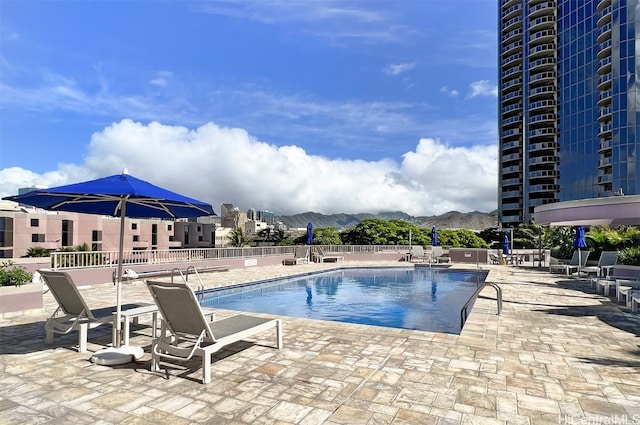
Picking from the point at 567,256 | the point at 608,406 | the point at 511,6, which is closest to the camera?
the point at 608,406

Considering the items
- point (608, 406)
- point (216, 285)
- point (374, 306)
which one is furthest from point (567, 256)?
point (608, 406)

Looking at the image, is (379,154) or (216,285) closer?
(216,285)

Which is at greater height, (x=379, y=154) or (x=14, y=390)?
(x=379, y=154)

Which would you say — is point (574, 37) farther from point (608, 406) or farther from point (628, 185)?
point (608, 406)

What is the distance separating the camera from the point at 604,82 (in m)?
44.4

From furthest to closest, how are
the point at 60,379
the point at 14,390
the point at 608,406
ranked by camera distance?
the point at 60,379, the point at 14,390, the point at 608,406

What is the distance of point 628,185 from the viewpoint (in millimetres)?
41562

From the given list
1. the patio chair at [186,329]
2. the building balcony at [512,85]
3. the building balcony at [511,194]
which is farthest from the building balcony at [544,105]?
the patio chair at [186,329]

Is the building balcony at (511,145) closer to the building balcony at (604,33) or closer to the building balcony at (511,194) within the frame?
the building balcony at (511,194)

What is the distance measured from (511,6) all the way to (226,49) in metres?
62.1

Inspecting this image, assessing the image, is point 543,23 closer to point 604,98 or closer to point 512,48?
point 512,48

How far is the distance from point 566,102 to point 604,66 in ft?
22.7

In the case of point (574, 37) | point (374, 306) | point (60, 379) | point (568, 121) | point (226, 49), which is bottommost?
point (374, 306)

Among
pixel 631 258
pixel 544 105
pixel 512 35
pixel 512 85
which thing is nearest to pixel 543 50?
pixel 512 85
